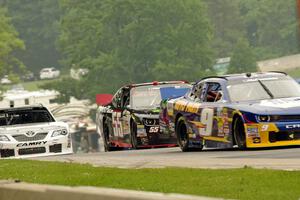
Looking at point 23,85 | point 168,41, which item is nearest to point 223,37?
point 23,85

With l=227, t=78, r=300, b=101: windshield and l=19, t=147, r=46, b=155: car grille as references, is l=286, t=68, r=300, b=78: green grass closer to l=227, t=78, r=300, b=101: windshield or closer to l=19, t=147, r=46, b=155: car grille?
l=19, t=147, r=46, b=155: car grille

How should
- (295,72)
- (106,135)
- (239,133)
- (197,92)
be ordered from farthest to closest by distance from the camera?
(295,72)
(106,135)
(197,92)
(239,133)

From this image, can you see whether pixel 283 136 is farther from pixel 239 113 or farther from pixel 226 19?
pixel 226 19

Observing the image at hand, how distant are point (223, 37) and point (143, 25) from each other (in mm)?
37752

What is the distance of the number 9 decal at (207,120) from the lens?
71.5 ft

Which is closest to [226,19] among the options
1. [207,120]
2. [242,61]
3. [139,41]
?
[242,61]

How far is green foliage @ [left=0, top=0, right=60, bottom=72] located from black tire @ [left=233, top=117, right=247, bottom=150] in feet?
560

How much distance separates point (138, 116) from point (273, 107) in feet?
22.6

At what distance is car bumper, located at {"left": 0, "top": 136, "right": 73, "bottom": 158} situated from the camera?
27453 millimetres

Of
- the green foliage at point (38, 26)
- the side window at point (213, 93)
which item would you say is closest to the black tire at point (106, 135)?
the side window at point (213, 93)

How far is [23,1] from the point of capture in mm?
198500

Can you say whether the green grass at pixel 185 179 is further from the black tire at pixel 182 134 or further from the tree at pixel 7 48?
the tree at pixel 7 48

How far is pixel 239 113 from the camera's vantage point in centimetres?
2058

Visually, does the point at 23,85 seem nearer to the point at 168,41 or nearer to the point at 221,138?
the point at 168,41
